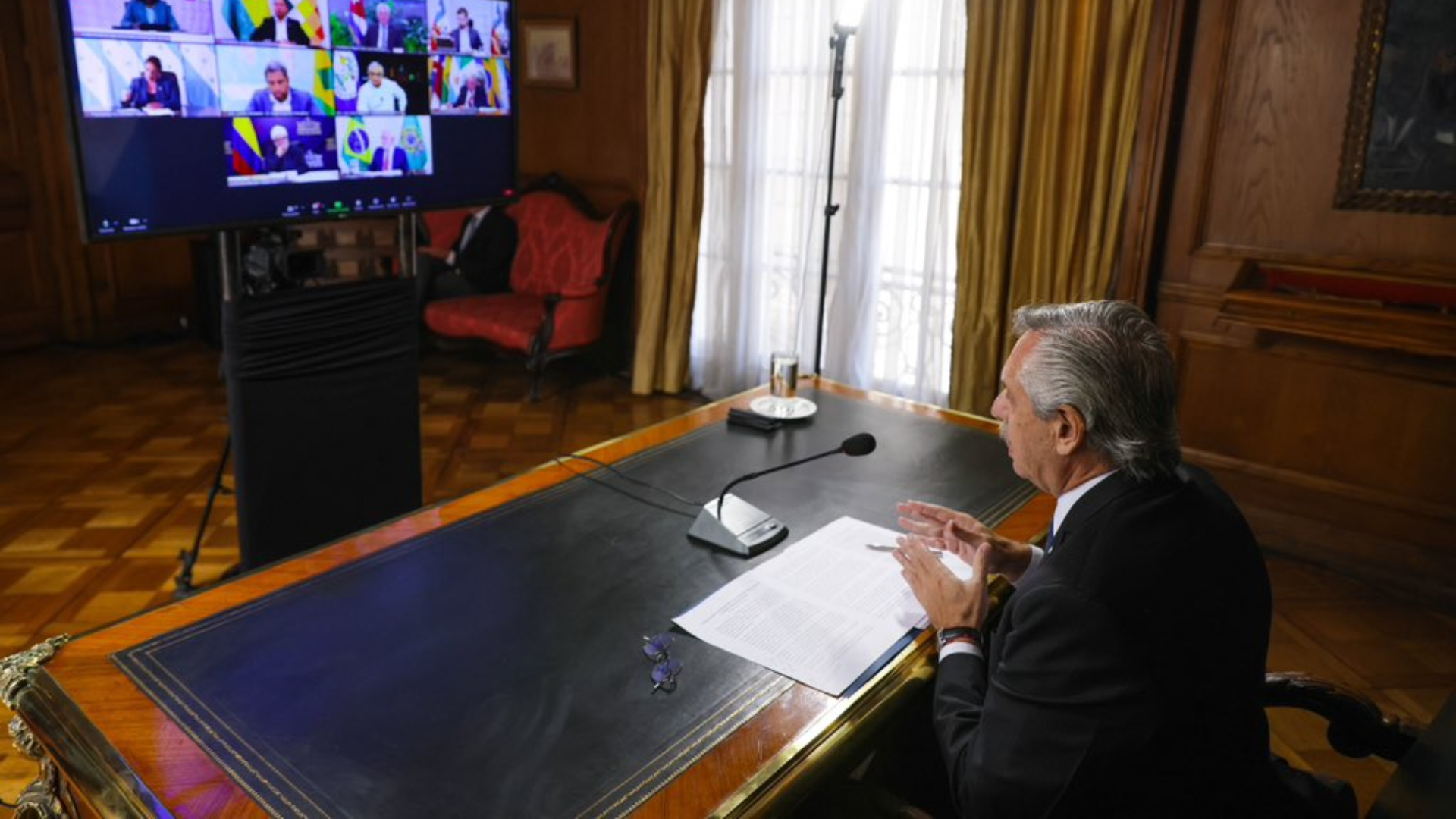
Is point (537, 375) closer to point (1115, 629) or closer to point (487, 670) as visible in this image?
point (487, 670)

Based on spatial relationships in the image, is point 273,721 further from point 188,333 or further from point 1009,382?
point 188,333

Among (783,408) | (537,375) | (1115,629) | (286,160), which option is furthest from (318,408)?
(537,375)

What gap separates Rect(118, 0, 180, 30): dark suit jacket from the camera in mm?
1725

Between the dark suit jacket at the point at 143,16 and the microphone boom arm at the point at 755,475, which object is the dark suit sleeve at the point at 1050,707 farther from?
the dark suit jacket at the point at 143,16

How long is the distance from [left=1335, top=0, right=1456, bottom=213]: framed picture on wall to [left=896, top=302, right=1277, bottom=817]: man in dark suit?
2.05 m

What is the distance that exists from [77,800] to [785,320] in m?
3.43

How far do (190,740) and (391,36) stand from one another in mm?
1620

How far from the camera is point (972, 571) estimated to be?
1.46 metres

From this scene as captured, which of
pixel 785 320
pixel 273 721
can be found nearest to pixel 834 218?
pixel 785 320

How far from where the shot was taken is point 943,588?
1.37 m

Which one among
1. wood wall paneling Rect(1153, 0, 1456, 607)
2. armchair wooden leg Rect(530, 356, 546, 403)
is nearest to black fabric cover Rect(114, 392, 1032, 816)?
wood wall paneling Rect(1153, 0, 1456, 607)

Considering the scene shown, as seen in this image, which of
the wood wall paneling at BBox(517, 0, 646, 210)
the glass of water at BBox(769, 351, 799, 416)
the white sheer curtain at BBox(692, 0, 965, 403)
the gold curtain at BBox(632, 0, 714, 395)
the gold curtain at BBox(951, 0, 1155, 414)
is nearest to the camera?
the glass of water at BBox(769, 351, 799, 416)

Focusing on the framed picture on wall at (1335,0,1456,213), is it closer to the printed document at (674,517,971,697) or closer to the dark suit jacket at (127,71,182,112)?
the printed document at (674,517,971,697)

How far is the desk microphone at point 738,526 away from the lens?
5.18 feet
